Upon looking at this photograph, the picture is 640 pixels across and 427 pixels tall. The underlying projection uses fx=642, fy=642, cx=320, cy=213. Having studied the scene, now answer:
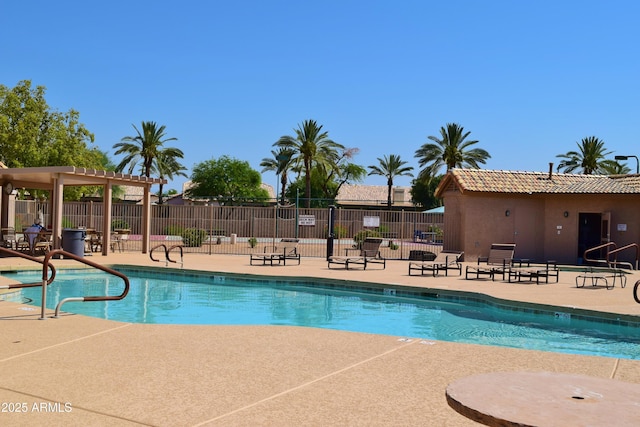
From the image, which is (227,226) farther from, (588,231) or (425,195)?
(425,195)

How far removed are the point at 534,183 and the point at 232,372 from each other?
22.9m

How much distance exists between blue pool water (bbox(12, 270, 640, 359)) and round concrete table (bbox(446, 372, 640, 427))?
597 centimetres

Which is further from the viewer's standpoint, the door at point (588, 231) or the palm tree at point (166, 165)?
the palm tree at point (166, 165)

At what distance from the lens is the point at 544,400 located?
3.70 m

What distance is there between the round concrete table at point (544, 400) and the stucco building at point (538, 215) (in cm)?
2127

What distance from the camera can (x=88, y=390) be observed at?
5.56m

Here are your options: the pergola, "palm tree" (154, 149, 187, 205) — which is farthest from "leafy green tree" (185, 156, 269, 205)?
the pergola

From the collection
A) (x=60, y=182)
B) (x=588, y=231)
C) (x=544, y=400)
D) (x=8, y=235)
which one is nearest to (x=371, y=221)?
(x=588, y=231)

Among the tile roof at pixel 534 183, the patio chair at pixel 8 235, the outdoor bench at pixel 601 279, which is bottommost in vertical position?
the outdoor bench at pixel 601 279

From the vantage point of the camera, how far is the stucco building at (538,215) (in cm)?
2477

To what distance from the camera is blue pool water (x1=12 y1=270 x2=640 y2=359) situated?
1070 centimetres

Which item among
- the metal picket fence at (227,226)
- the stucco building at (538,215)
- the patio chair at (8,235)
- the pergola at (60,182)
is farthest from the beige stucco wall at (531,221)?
the patio chair at (8,235)

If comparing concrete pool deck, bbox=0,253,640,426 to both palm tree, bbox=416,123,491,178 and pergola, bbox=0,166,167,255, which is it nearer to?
pergola, bbox=0,166,167,255

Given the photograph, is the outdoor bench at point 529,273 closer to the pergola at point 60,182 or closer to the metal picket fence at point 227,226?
the metal picket fence at point 227,226
